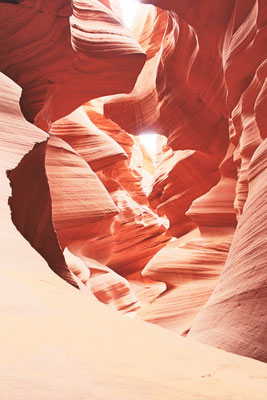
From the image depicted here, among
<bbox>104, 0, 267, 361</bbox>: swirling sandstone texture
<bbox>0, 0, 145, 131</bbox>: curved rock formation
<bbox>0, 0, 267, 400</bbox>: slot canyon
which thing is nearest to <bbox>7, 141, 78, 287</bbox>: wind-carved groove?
<bbox>0, 0, 267, 400</bbox>: slot canyon

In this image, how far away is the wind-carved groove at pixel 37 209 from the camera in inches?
96.1

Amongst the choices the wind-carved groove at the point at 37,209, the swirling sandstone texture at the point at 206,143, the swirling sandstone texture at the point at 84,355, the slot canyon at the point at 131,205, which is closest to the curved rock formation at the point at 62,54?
the slot canyon at the point at 131,205

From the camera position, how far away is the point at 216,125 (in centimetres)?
659

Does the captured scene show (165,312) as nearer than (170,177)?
Yes

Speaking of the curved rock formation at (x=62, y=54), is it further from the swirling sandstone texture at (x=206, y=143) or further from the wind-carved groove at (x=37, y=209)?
the wind-carved groove at (x=37, y=209)

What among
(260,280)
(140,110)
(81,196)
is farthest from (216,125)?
(260,280)

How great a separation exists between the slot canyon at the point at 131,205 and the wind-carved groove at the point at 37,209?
0.01 m

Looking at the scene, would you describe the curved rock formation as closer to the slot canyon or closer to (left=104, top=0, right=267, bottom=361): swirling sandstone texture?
the slot canyon

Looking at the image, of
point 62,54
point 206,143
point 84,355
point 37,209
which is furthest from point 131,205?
point 84,355

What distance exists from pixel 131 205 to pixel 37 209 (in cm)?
777

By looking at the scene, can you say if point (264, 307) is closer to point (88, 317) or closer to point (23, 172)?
point (88, 317)

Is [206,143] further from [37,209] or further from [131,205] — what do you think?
[37,209]

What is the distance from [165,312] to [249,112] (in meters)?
3.12

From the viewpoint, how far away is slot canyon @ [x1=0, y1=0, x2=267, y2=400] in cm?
77
